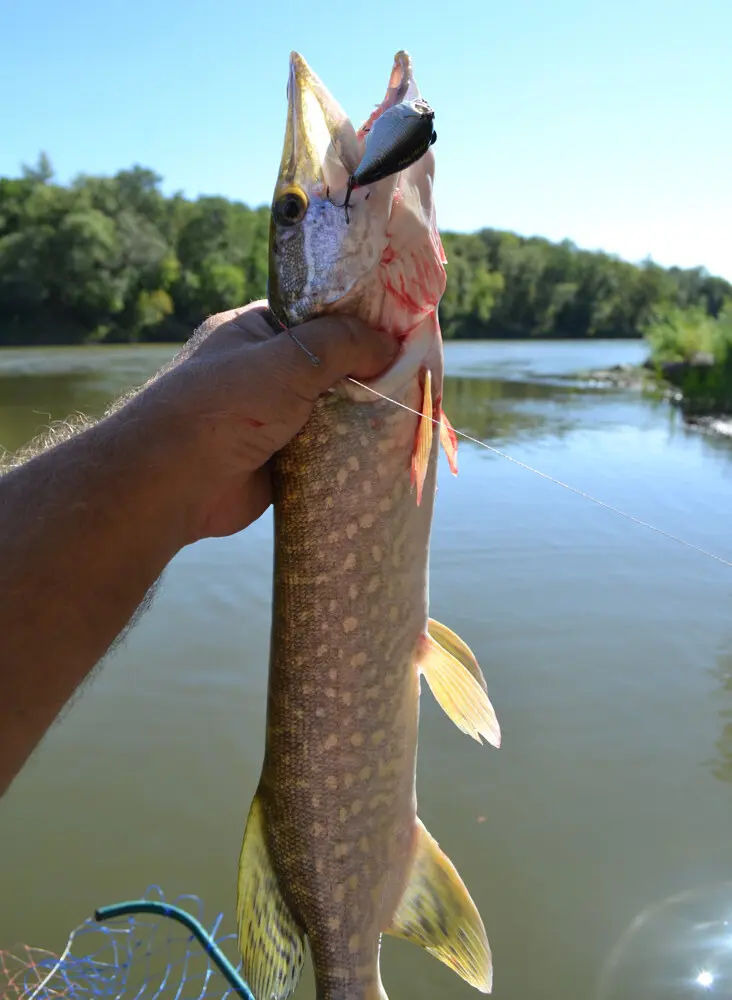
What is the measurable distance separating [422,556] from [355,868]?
891 mm

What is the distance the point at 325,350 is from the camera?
2090mm

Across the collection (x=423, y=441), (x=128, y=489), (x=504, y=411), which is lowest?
(x=504, y=411)

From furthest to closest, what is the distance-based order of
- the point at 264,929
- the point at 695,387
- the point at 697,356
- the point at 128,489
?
the point at 697,356
the point at 695,387
the point at 264,929
the point at 128,489

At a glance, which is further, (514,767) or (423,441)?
(514,767)

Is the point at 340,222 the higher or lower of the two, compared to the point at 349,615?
higher

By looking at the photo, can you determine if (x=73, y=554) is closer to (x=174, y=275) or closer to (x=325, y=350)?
Result: (x=325, y=350)

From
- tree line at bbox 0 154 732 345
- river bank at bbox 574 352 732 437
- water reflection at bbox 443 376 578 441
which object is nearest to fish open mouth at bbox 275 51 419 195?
water reflection at bbox 443 376 578 441

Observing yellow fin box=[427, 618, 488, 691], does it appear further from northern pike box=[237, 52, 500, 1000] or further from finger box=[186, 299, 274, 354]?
finger box=[186, 299, 274, 354]

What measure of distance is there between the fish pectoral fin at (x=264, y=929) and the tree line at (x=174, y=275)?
3339 centimetres

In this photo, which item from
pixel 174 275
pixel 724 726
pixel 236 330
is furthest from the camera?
pixel 174 275

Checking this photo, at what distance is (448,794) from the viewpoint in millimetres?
4781

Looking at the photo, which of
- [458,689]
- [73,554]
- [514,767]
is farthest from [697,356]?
[73,554]

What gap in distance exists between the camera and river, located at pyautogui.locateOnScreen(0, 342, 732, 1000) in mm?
3854

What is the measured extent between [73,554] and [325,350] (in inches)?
31.3
